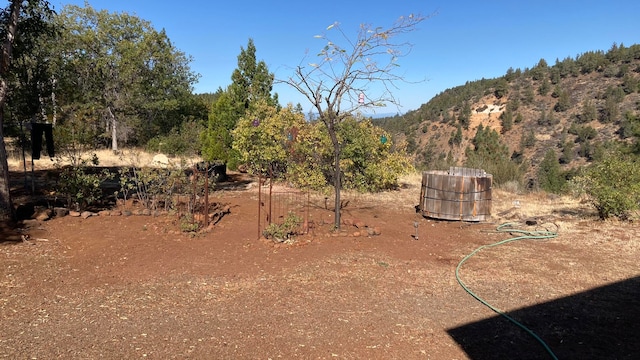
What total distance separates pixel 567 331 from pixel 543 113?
55.2m

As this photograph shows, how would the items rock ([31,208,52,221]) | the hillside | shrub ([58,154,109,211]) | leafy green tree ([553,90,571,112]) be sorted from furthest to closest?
leafy green tree ([553,90,571,112]) → the hillside → shrub ([58,154,109,211]) → rock ([31,208,52,221])

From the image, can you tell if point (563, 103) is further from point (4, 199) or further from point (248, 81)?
point (4, 199)

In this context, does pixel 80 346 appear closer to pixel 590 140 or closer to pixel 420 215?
pixel 420 215

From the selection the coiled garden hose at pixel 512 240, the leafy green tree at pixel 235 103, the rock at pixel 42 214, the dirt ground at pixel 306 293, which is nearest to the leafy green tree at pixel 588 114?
the leafy green tree at pixel 235 103

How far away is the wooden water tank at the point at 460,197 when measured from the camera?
9594mm

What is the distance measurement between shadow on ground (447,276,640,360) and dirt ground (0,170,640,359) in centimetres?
2

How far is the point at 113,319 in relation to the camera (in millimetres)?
4184

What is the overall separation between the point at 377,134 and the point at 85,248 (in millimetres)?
10228

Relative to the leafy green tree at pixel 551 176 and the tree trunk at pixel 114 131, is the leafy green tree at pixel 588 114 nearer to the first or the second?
the leafy green tree at pixel 551 176

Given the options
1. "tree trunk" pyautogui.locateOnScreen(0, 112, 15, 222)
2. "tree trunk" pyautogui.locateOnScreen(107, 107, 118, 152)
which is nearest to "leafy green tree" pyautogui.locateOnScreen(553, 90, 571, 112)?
"tree trunk" pyautogui.locateOnScreen(107, 107, 118, 152)

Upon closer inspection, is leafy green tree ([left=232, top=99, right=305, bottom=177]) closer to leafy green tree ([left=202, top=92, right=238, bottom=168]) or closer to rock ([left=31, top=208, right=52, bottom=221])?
leafy green tree ([left=202, top=92, right=238, bottom=168])

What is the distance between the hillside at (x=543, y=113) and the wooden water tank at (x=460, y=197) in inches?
1019

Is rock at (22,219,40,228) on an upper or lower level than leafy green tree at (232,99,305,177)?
lower

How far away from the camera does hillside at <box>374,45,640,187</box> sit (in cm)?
4228
